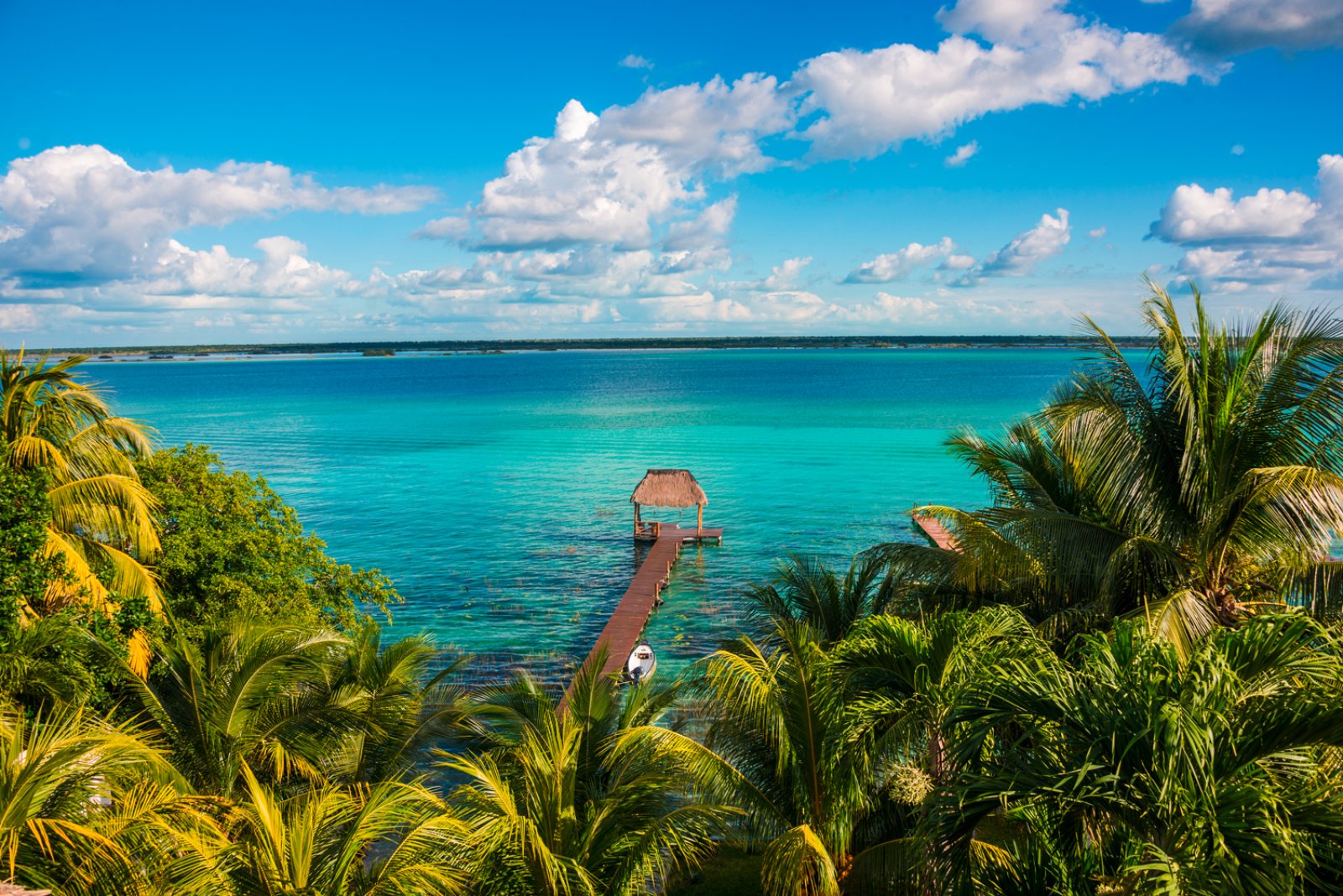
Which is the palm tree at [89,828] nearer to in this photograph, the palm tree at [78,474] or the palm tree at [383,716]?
the palm tree at [383,716]

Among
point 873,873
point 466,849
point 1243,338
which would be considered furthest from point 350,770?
point 1243,338

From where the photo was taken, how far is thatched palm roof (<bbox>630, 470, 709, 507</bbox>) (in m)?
28.0

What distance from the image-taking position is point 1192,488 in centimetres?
811

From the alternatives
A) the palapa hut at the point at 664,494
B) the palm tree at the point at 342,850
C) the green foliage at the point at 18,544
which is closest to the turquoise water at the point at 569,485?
the palapa hut at the point at 664,494

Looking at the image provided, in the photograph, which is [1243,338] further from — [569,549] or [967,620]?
[569,549]

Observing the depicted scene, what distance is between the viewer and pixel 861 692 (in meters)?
7.43

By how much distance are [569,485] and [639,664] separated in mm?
23389

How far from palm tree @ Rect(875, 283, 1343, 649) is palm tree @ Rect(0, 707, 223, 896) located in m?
7.68

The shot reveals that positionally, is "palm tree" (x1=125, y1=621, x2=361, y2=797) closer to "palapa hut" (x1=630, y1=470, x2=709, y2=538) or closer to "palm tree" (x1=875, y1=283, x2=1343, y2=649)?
"palm tree" (x1=875, y1=283, x2=1343, y2=649)

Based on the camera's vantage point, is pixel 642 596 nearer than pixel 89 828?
No

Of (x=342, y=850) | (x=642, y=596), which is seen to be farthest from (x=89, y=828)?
(x=642, y=596)

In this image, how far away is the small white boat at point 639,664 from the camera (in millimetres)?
15805

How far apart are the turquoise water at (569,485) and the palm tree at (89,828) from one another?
36.9 ft

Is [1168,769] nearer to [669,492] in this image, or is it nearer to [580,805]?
[580,805]
